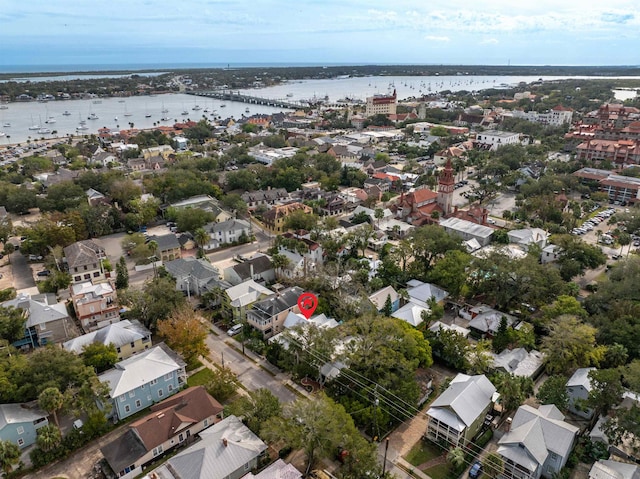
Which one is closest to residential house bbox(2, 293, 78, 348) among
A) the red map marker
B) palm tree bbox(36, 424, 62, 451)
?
palm tree bbox(36, 424, 62, 451)

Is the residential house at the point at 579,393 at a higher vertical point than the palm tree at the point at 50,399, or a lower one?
lower

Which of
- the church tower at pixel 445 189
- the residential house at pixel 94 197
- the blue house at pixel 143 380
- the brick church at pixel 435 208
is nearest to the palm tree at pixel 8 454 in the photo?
the blue house at pixel 143 380

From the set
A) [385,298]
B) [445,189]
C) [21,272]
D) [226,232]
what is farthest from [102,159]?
[385,298]

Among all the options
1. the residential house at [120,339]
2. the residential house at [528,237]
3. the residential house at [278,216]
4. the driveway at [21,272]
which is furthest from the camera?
the residential house at [278,216]

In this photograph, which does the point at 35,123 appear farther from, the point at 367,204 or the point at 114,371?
the point at 114,371

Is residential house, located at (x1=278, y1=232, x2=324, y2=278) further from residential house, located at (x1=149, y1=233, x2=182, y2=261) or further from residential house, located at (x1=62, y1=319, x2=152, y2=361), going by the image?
residential house, located at (x1=62, y1=319, x2=152, y2=361)

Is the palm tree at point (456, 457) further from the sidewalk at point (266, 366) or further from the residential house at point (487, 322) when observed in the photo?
the residential house at point (487, 322)

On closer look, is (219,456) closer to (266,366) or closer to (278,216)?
(266,366)
